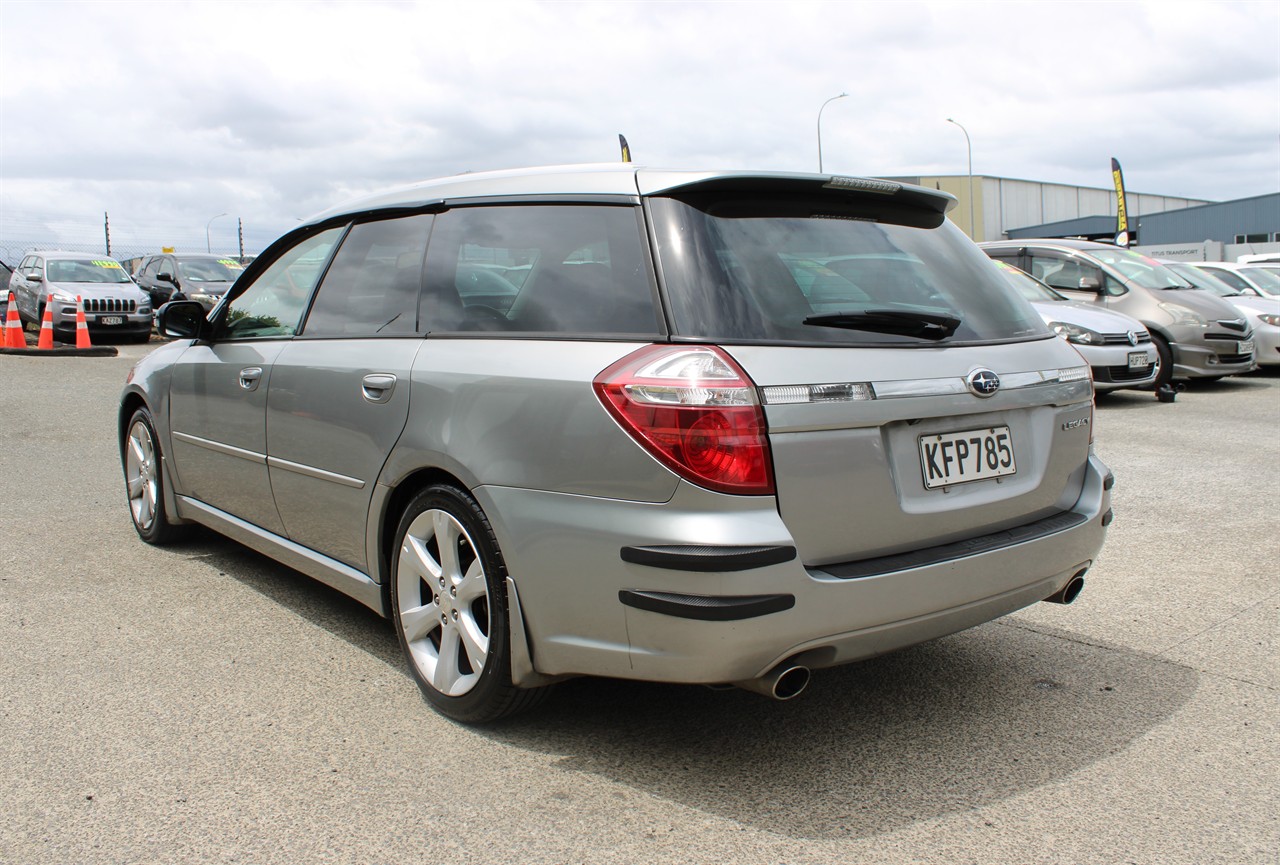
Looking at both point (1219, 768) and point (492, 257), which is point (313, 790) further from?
point (1219, 768)

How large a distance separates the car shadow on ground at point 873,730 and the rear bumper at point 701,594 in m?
0.35

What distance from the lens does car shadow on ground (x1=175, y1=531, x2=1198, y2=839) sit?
2.80m

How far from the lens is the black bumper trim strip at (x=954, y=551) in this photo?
2742 millimetres

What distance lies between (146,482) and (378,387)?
2559 mm

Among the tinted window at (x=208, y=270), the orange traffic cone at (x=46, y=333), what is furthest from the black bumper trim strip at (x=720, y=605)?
the tinted window at (x=208, y=270)

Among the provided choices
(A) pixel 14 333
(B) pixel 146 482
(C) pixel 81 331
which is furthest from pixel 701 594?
(C) pixel 81 331

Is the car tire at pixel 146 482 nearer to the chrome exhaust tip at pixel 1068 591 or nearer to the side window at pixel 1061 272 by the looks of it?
the chrome exhaust tip at pixel 1068 591

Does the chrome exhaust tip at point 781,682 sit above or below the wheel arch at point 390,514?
below

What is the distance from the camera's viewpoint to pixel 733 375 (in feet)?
8.70

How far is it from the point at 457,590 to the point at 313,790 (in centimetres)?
65

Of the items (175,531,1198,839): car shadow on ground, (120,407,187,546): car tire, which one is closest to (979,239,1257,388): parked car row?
(175,531,1198,839): car shadow on ground

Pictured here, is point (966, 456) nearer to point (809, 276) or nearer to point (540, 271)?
point (809, 276)

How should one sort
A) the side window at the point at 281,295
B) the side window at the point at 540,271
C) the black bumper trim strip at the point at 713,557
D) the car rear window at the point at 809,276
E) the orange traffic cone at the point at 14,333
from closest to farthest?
the black bumper trim strip at the point at 713,557
the car rear window at the point at 809,276
the side window at the point at 540,271
the side window at the point at 281,295
the orange traffic cone at the point at 14,333

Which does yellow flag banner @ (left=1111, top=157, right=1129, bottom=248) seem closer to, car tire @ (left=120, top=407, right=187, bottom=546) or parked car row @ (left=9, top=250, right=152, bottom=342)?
parked car row @ (left=9, top=250, right=152, bottom=342)
